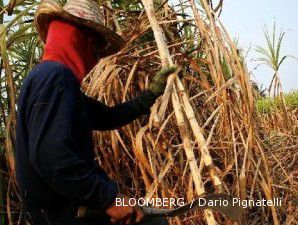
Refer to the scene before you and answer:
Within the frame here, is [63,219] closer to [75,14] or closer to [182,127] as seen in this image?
[182,127]

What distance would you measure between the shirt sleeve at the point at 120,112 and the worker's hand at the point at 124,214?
0.54m

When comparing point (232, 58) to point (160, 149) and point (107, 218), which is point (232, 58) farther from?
point (107, 218)

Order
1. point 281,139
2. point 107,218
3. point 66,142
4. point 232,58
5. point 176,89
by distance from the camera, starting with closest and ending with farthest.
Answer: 1. point 66,142
2. point 107,218
3. point 176,89
4. point 232,58
5. point 281,139

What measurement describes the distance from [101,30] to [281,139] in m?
2.27

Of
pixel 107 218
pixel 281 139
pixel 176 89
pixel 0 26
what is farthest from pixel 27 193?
pixel 281 139

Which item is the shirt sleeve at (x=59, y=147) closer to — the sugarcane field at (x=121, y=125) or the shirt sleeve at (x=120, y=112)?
the sugarcane field at (x=121, y=125)

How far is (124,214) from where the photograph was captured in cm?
138

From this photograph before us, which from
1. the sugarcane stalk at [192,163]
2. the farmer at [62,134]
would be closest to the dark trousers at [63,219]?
the farmer at [62,134]

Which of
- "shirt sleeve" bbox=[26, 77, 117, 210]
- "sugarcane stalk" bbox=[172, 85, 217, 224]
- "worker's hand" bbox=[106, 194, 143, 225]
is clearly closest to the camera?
"shirt sleeve" bbox=[26, 77, 117, 210]

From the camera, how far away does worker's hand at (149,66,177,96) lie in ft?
5.82

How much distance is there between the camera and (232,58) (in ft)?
6.25

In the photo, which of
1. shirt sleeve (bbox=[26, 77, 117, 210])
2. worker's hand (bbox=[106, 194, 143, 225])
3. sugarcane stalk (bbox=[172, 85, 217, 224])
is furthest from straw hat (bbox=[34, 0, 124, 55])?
worker's hand (bbox=[106, 194, 143, 225])

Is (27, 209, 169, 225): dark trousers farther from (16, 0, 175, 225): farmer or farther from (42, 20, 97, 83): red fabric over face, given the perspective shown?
(42, 20, 97, 83): red fabric over face

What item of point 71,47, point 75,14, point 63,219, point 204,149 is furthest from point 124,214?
point 75,14
